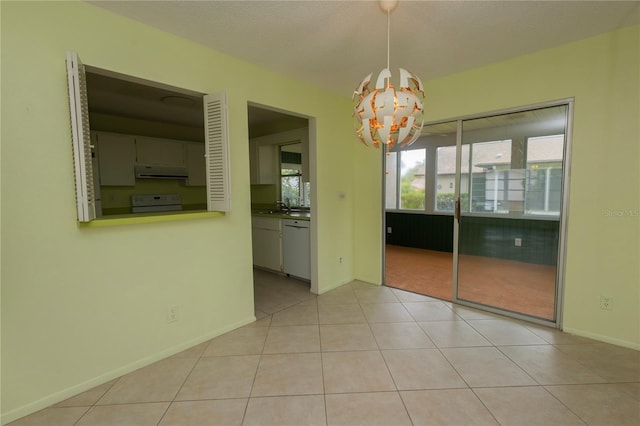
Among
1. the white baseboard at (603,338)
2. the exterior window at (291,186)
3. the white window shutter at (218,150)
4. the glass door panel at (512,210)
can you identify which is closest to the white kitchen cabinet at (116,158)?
the exterior window at (291,186)

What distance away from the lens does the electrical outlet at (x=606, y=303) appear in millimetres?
2314

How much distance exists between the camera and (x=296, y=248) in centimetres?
388

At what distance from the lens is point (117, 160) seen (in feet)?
13.4

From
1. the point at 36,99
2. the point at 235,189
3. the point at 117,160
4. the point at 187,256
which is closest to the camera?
the point at 36,99

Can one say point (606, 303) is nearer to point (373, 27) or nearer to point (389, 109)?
point (389, 109)

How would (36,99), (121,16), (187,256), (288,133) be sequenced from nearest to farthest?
(36,99) → (121,16) → (187,256) → (288,133)

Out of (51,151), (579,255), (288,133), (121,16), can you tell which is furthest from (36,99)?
(579,255)

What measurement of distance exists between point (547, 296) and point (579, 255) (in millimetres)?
577

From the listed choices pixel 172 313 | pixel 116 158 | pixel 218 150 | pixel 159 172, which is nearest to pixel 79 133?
pixel 218 150

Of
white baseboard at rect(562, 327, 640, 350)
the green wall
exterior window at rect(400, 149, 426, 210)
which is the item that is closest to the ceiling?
the green wall

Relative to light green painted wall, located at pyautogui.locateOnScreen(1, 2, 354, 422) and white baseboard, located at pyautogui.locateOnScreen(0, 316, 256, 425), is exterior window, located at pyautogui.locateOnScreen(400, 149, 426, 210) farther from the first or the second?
white baseboard, located at pyautogui.locateOnScreen(0, 316, 256, 425)

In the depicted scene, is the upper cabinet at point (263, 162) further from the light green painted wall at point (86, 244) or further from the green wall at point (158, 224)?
the light green painted wall at point (86, 244)

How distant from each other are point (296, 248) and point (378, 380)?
7.21 ft

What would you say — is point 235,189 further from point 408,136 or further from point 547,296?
point 547,296
